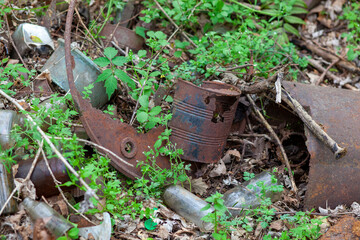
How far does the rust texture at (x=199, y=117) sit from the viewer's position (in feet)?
9.85

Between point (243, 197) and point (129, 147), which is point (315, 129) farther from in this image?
point (129, 147)

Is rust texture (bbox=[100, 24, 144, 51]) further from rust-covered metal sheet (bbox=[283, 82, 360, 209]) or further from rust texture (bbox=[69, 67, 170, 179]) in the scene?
rust-covered metal sheet (bbox=[283, 82, 360, 209])

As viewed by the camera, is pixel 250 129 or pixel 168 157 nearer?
pixel 168 157

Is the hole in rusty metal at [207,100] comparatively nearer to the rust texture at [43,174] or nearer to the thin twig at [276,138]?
the thin twig at [276,138]

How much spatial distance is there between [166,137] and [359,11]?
11.8 feet

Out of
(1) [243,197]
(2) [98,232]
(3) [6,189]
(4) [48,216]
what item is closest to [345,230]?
(1) [243,197]

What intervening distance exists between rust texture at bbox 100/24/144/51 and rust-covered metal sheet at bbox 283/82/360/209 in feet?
5.70

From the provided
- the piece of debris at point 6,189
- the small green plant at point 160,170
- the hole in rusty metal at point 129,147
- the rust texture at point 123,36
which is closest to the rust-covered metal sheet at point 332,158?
the small green plant at point 160,170

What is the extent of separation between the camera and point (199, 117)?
3.02 m

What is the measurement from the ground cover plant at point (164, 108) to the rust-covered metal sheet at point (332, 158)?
0.21 meters

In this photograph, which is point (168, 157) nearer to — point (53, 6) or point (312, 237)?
point (312, 237)

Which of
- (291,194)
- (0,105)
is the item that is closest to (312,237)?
(291,194)

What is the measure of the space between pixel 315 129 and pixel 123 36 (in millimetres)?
2203

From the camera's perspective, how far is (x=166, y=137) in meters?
2.89
